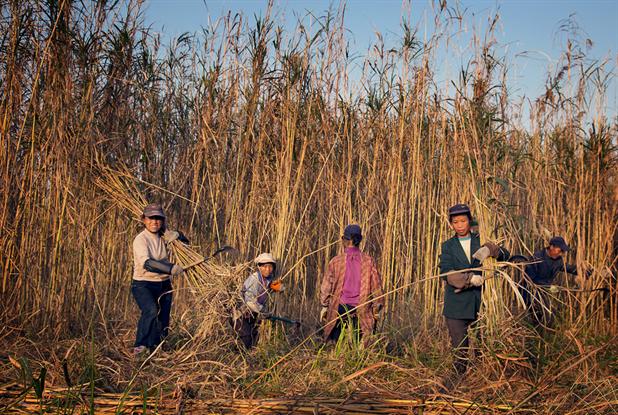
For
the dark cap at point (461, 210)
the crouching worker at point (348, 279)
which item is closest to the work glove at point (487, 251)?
the dark cap at point (461, 210)

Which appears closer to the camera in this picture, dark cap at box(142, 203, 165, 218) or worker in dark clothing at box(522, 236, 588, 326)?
dark cap at box(142, 203, 165, 218)

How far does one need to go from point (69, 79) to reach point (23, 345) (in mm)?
2178

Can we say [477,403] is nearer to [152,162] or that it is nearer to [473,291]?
[473,291]

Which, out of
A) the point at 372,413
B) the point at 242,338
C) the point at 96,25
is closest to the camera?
the point at 372,413

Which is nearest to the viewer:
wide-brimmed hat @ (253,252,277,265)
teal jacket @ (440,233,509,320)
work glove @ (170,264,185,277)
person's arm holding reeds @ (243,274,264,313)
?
teal jacket @ (440,233,509,320)

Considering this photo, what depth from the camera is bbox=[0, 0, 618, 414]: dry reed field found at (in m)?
4.72

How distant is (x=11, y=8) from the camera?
5512 mm

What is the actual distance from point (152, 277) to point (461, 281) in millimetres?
2371

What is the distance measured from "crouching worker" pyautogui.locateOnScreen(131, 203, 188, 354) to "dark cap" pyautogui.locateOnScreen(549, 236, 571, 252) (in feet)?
10.9

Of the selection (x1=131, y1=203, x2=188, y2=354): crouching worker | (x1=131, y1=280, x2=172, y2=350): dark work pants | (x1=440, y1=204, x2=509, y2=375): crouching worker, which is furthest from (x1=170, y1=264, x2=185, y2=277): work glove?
(x1=440, y1=204, x2=509, y2=375): crouching worker

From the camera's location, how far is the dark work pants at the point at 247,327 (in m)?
5.42

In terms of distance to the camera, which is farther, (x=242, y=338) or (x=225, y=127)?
(x=225, y=127)

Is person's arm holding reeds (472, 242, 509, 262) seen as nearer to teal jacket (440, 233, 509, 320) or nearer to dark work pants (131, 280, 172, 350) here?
teal jacket (440, 233, 509, 320)

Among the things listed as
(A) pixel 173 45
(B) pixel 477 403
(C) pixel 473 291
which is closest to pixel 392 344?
(C) pixel 473 291
